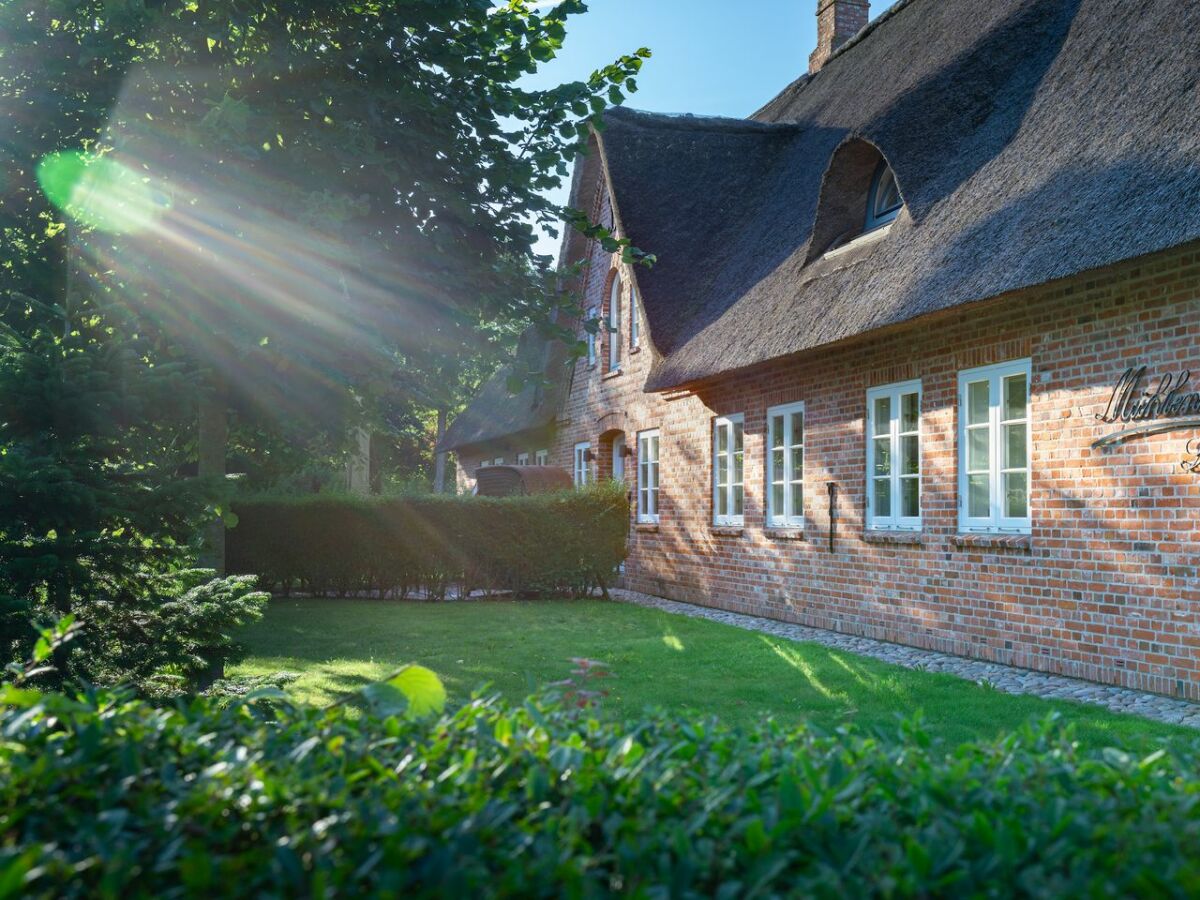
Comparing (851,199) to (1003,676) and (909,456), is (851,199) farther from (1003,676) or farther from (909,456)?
(1003,676)

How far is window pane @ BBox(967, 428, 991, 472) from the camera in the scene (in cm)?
906

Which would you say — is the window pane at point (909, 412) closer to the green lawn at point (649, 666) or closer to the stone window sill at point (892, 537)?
the stone window sill at point (892, 537)

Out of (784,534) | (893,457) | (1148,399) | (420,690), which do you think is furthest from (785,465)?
(420,690)

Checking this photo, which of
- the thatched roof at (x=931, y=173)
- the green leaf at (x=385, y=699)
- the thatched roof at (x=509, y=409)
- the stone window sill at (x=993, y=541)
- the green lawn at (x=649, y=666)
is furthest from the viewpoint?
the thatched roof at (x=509, y=409)

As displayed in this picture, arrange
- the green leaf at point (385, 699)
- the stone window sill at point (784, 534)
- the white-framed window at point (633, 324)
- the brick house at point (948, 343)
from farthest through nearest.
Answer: the white-framed window at point (633, 324), the stone window sill at point (784, 534), the brick house at point (948, 343), the green leaf at point (385, 699)

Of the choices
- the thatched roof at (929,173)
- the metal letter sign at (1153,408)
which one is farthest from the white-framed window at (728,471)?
the metal letter sign at (1153,408)

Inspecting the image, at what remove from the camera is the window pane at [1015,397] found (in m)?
8.70

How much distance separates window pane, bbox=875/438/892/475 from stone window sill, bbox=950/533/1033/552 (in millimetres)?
1283

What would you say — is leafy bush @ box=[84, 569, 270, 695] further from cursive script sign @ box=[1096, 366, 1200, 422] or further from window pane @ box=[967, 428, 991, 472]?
window pane @ box=[967, 428, 991, 472]

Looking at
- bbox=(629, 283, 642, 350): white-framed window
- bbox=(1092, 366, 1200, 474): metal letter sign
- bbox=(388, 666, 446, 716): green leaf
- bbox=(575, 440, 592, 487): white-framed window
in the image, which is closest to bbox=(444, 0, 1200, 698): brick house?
bbox=(1092, 366, 1200, 474): metal letter sign

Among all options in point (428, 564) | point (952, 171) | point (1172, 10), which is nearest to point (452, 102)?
point (952, 171)

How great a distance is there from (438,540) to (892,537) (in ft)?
24.8

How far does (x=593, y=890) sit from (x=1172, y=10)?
9.10 m

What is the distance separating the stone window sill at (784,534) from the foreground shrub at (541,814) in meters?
9.63
